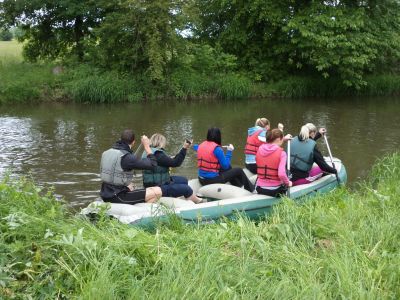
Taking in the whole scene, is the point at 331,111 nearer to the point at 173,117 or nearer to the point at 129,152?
the point at 173,117

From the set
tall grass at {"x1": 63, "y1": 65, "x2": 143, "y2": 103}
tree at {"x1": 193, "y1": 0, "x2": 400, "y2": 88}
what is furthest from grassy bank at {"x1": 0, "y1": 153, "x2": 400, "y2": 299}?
tree at {"x1": 193, "y1": 0, "x2": 400, "y2": 88}

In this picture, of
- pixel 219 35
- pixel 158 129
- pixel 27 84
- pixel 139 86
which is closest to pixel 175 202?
pixel 158 129

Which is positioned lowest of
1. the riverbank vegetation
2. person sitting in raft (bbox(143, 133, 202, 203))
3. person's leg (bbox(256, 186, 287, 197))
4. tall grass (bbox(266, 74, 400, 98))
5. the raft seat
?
the raft seat

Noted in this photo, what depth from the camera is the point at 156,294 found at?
3.53 meters

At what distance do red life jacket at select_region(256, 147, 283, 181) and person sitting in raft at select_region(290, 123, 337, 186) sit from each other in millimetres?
948

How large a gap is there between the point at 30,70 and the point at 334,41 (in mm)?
12301

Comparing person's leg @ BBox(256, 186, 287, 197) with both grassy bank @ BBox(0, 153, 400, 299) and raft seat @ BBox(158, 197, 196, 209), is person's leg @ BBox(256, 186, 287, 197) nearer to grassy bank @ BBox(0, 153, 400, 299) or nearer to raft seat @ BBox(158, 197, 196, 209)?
raft seat @ BBox(158, 197, 196, 209)

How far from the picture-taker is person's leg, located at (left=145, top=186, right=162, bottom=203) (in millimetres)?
6551

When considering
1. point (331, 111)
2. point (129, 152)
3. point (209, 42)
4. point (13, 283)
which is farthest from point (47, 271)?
point (209, 42)

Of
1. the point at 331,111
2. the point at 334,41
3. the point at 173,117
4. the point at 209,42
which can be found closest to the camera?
the point at 173,117

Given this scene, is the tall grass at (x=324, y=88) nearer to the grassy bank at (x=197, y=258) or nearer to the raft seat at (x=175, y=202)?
the raft seat at (x=175, y=202)

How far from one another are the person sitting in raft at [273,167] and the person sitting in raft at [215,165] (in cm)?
70

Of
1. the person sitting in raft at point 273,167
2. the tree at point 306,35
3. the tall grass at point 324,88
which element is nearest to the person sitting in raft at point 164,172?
the person sitting in raft at point 273,167

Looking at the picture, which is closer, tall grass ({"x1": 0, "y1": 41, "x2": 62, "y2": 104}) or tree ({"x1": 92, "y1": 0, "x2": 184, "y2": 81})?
tall grass ({"x1": 0, "y1": 41, "x2": 62, "y2": 104})
